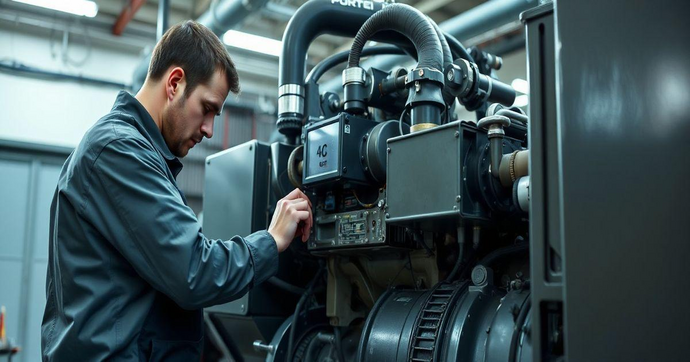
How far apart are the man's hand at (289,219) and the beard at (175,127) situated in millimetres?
309

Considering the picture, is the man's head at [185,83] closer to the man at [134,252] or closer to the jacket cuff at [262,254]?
the man at [134,252]

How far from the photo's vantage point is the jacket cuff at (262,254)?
148cm

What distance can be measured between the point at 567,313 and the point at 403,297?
86cm

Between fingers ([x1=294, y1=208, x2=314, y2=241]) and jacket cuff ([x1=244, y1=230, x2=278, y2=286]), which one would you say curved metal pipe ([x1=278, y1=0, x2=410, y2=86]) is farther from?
jacket cuff ([x1=244, y1=230, x2=278, y2=286])

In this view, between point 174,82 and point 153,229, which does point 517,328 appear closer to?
point 153,229

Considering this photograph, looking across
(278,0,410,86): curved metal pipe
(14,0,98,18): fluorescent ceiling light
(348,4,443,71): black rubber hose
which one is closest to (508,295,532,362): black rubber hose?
(348,4,443,71): black rubber hose

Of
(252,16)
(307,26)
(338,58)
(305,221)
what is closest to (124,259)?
(305,221)

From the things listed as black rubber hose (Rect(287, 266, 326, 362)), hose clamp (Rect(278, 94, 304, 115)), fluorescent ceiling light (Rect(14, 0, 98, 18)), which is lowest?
black rubber hose (Rect(287, 266, 326, 362))

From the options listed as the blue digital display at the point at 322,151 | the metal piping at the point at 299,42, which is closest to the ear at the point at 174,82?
the blue digital display at the point at 322,151

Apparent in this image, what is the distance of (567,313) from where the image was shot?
101cm

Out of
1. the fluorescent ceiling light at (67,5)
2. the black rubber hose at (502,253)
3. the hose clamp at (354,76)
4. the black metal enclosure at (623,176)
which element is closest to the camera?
the black metal enclosure at (623,176)

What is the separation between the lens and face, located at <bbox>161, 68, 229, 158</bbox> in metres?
1.54

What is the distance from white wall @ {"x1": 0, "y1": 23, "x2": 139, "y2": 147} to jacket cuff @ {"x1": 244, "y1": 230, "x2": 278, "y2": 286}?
5.76 metres

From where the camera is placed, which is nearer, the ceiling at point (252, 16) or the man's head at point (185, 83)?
the man's head at point (185, 83)
